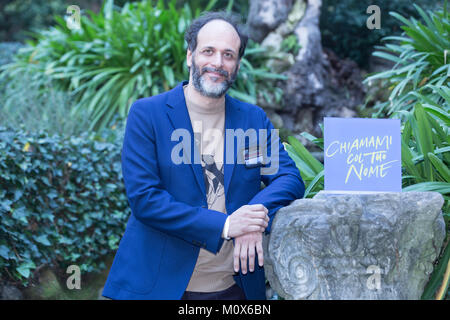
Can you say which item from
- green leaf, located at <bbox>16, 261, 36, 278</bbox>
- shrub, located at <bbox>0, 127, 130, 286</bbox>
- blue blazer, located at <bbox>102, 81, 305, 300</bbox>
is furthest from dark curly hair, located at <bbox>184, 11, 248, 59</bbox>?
green leaf, located at <bbox>16, 261, 36, 278</bbox>

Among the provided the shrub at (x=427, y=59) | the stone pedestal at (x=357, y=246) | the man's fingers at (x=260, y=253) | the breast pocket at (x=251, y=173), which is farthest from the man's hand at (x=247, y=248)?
the shrub at (x=427, y=59)

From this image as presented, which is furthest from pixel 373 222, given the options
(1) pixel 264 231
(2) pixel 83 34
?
(2) pixel 83 34

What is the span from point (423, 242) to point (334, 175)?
354 mm

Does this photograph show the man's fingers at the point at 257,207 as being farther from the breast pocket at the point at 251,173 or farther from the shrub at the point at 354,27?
the shrub at the point at 354,27

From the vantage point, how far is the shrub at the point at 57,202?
9.23 ft

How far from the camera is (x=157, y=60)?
200 inches

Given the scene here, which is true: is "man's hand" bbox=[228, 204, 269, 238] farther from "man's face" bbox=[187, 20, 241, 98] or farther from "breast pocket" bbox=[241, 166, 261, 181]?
"man's face" bbox=[187, 20, 241, 98]

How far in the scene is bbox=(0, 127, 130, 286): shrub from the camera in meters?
2.81

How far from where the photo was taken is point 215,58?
6.01 ft

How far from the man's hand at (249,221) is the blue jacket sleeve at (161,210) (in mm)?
41

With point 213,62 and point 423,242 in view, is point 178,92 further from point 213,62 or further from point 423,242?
point 423,242

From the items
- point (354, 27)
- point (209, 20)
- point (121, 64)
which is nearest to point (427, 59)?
point (209, 20)

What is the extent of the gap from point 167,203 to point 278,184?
428 mm

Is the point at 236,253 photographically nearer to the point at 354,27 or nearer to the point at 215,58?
the point at 215,58
